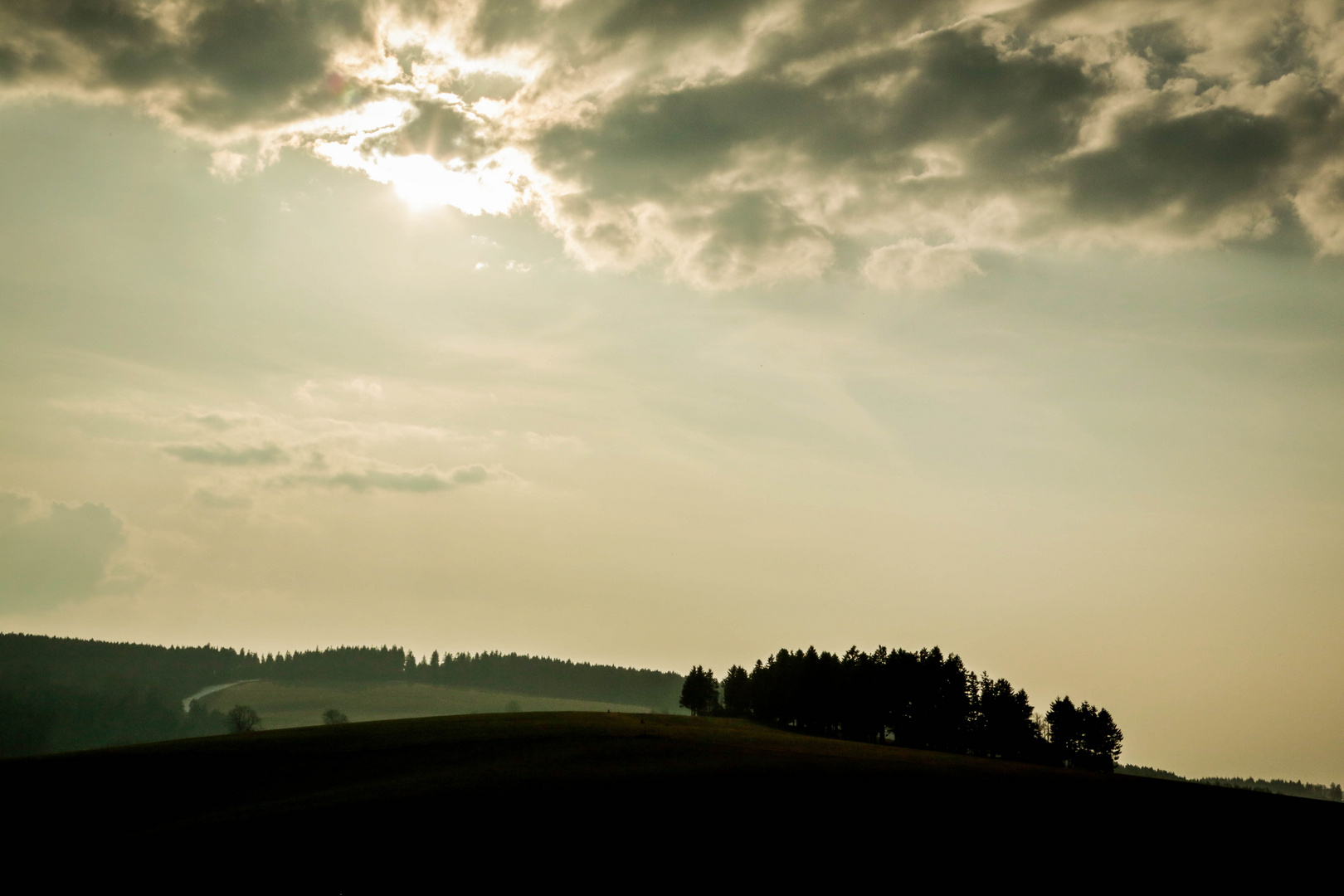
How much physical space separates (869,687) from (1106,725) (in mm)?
25936

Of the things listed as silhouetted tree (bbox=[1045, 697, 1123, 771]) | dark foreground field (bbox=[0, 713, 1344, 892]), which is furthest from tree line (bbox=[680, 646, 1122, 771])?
dark foreground field (bbox=[0, 713, 1344, 892])

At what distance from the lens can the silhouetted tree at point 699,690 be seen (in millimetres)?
147500

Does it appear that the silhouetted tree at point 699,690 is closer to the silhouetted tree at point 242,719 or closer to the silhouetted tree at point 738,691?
the silhouetted tree at point 738,691

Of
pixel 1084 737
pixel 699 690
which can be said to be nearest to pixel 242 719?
pixel 699 690

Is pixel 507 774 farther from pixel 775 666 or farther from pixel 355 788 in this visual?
pixel 775 666

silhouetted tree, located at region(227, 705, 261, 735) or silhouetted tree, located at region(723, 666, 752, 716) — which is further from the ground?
silhouetted tree, located at region(723, 666, 752, 716)

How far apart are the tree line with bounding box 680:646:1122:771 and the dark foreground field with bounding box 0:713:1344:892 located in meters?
40.2

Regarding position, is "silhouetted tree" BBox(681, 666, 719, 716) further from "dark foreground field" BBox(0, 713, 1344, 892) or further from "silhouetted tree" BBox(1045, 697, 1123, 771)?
"dark foreground field" BBox(0, 713, 1344, 892)

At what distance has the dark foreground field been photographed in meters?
28.3

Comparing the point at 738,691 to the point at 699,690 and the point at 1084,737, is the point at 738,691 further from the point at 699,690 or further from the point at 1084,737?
the point at 1084,737

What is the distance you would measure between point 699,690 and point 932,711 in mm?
55528

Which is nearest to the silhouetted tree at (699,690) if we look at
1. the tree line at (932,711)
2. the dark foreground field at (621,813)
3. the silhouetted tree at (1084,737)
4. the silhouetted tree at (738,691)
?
the silhouetted tree at (738,691)

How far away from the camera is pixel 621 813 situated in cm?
3397

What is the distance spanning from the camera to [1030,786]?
42469 millimetres
